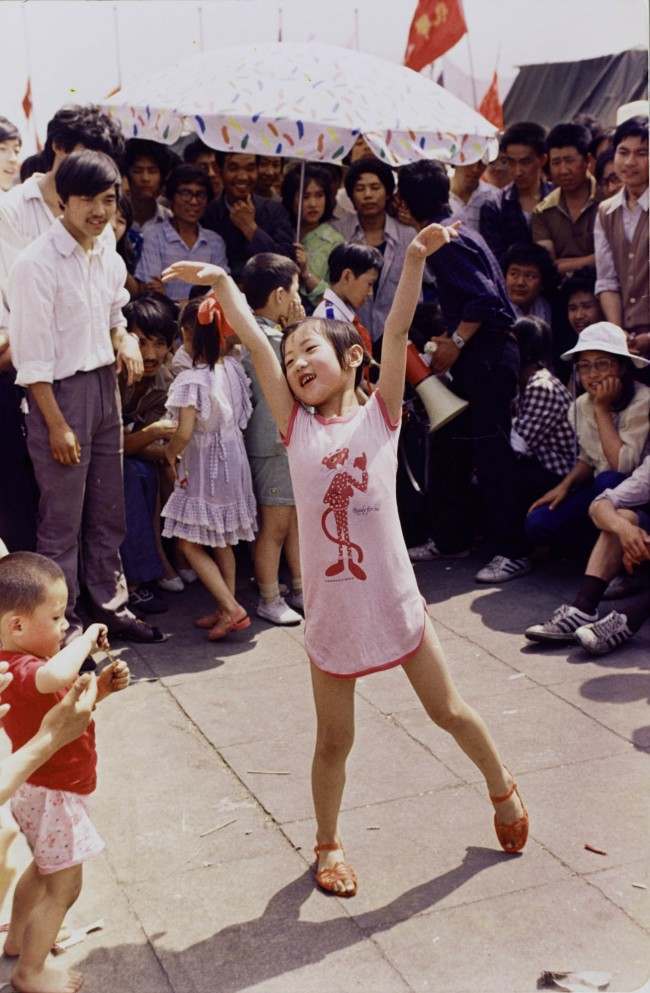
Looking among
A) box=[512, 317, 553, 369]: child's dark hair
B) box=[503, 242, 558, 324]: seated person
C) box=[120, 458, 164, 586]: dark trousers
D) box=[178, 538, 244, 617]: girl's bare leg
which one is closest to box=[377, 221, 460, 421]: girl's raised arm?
box=[178, 538, 244, 617]: girl's bare leg

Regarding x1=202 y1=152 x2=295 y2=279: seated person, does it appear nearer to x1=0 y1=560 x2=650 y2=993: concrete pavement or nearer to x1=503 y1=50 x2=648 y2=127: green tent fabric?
x1=0 y1=560 x2=650 y2=993: concrete pavement

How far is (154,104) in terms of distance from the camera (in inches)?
240

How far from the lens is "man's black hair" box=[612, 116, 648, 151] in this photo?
636cm

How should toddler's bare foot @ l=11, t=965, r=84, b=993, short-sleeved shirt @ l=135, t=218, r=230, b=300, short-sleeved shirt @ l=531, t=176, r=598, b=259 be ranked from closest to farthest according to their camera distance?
toddler's bare foot @ l=11, t=965, r=84, b=993
short-sleeved shirt @ l=135, t=218, r=230, b=300
short-sleeved shirt @ l=531, t=176, r=598, b=259

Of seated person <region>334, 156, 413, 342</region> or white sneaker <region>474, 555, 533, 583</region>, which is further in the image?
seated person <region>334, 156, 413, 342</region>

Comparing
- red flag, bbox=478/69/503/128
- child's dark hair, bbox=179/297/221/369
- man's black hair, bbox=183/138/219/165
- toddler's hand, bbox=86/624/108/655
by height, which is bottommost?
toddler's hand, bbox=86/624/108/655

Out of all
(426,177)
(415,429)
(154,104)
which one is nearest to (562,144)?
(426,177)

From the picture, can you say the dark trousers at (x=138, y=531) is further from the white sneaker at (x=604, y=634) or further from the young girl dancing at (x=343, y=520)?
the young girl dancing at (x=343, y=520)

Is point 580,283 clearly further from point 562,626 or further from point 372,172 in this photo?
point 562,626

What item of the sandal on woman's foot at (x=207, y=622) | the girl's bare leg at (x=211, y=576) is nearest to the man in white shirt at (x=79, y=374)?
the sandal on woman's foot at (x=207, y=622)

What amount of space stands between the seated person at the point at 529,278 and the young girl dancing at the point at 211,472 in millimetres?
1995

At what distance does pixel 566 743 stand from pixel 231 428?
222 cm

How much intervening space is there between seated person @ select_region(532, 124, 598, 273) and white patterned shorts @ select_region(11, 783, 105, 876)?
17.3ft

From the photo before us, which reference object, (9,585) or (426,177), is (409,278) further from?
(426,177)
